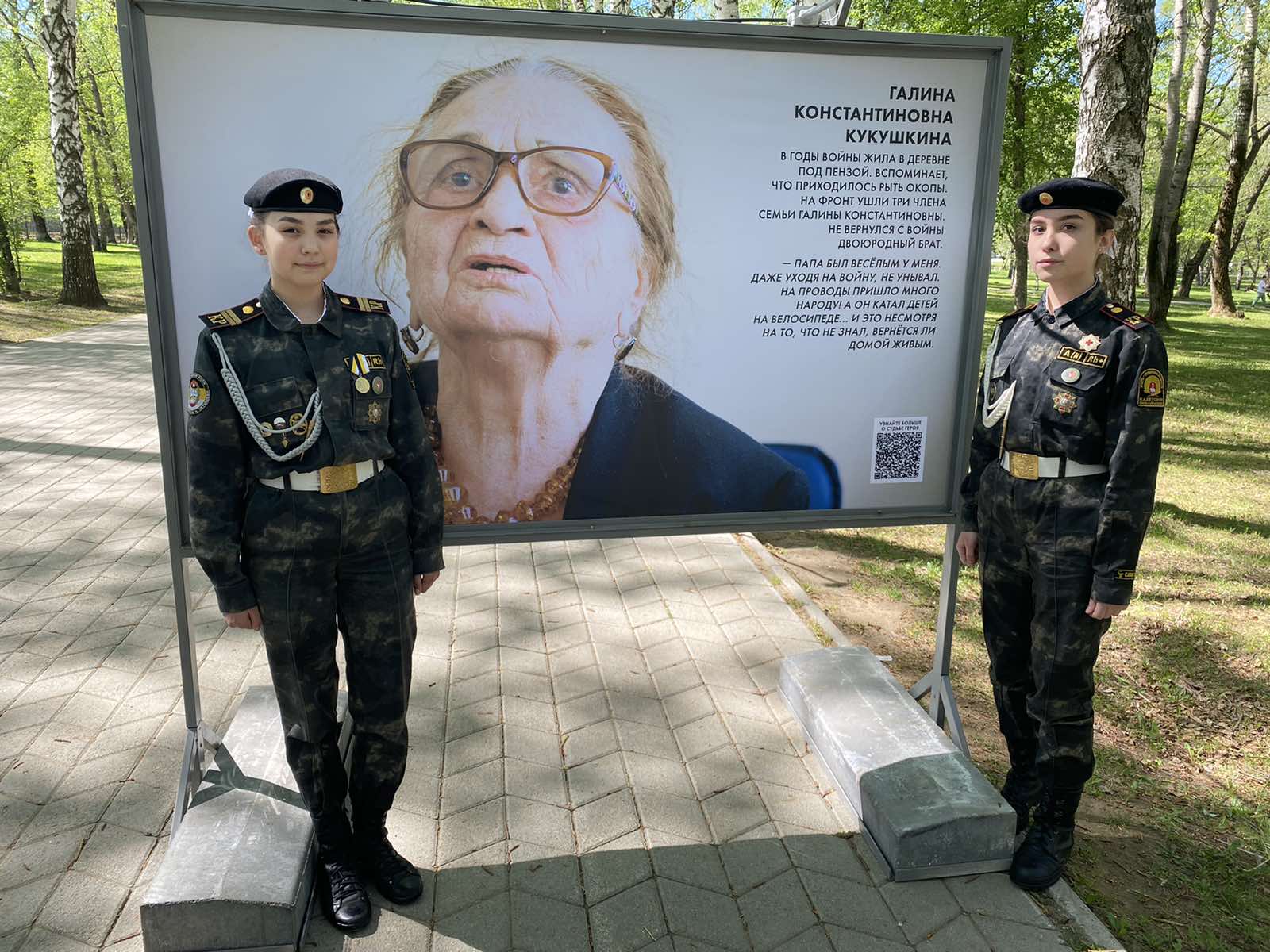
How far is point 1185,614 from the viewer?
16.3 ft

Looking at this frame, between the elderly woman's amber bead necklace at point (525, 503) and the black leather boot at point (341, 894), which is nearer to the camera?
the black leather boot at point (341, 894)

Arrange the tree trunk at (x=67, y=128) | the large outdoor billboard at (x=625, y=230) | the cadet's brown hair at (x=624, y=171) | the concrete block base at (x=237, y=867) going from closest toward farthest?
the concrete block base at (x=237, y=867) < the large outdoor billboard at (x=625, y=230) < the cadet's brown hair at (x=624, y=171) < the tree trunk at (x=67, y=128)

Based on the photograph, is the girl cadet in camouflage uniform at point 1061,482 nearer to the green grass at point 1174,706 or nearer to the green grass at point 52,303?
the green grass at point 1174,706

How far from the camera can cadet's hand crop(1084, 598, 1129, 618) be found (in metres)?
2.60

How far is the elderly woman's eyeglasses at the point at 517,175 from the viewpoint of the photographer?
2758mm

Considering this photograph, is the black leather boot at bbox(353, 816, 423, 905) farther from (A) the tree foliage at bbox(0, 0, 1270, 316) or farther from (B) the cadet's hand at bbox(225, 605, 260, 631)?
(A) the tree foliage at bbox(0, 0, 1270, 316)

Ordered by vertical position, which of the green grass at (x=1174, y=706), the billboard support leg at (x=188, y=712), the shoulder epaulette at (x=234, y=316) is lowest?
Answer: the green grass at (x=1174, y=706)

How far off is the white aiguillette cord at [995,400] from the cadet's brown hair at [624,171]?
114 centimetres

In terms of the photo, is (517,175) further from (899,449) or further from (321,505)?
(899,449)

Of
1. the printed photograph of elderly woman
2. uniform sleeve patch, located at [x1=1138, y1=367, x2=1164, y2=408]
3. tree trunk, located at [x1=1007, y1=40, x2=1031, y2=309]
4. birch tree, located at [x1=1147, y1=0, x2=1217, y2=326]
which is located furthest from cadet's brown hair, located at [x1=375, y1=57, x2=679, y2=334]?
birch tree, located at [x1=1147, y1=0, x2=1217, y2=326]

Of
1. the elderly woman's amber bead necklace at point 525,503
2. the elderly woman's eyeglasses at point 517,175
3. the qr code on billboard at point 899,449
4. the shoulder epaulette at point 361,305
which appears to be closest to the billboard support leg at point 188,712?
the elderly woman's amber bead necklace at point 525,503

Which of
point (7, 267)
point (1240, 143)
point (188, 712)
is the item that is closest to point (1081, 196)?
point (188, 712)

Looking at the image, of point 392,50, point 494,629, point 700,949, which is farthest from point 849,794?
point 392,50

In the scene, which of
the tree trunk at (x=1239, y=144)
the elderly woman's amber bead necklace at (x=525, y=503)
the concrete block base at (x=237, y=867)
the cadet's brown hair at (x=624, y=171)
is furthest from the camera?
the tree trunk at (x=1239, y=144)
